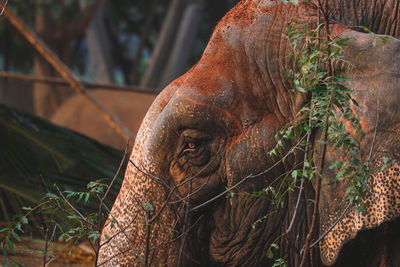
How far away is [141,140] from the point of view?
9.49 feet

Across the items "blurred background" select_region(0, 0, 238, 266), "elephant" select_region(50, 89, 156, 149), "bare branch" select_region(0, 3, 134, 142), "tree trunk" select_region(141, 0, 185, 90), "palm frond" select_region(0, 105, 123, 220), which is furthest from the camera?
"tree trunk" select_region(141, 0, 185, 90)

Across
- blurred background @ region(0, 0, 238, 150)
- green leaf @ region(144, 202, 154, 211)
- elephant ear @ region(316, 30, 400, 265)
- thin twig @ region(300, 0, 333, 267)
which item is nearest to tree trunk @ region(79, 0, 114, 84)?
blurred background @ region(0, 0, 238, 150)

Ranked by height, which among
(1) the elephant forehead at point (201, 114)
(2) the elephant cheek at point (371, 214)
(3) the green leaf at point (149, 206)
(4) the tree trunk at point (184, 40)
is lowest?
(2) the elephant cheek at point (371, 214)

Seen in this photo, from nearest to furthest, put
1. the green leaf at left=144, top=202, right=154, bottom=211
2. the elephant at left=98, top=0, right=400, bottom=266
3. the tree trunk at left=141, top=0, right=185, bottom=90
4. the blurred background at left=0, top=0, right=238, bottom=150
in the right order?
the green leaf at left=144, top=202, right=154, bottom=211
the elephant at left=98, top=0, right=400, bottom=266
the blurred background at left=0, top=0, right=238, bottom=150
the tree trunk at left=141, top=0, right=185, bottom=90

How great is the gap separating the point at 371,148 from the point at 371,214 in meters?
0.23

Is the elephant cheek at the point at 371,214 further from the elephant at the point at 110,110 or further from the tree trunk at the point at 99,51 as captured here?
the tree trunk at the point at 99,51

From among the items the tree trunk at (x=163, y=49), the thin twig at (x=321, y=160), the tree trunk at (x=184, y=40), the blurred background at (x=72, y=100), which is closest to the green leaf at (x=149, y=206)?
the blurred background at (x=72, y=100)

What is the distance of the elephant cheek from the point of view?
2.27 metres

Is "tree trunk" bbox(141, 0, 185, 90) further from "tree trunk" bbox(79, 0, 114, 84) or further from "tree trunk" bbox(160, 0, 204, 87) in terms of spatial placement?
"tree trunk" bbox(79, 0, 114, 84)

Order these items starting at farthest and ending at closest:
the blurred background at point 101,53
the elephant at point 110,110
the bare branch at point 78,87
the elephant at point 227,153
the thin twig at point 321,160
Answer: the blurred background at point 101,53
the elephant at point 110,110
the bare branch at point 78,87
the elephant at point 227,153
the thin twig at point 321,160

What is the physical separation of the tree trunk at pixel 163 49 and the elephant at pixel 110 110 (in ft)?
11.6

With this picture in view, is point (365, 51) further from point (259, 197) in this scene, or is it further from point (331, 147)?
A: point (259, 197)

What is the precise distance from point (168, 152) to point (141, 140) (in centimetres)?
14

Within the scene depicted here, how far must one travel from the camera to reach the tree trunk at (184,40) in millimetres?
12016
